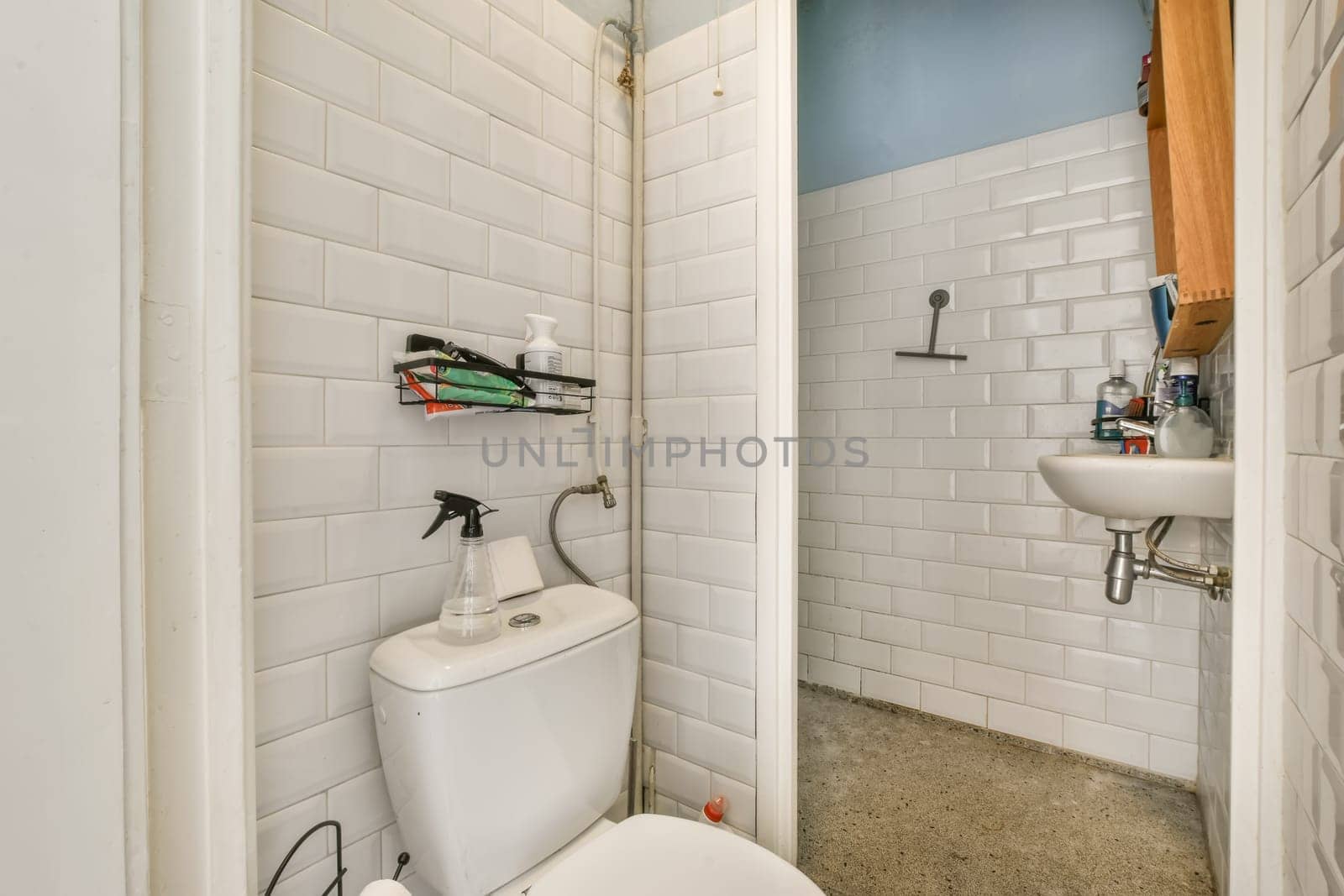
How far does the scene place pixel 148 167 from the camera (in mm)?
624

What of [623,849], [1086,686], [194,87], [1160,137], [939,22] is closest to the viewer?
[194,87]

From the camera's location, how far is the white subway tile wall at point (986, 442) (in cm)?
169

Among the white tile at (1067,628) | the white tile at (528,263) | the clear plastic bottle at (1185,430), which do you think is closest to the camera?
the white tile at (528,263)

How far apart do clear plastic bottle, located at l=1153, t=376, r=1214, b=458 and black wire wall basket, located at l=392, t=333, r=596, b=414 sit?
134 centimetres

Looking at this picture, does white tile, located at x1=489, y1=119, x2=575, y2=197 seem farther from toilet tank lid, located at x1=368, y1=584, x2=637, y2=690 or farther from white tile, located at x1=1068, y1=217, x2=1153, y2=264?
white tile, located at x1=1068, y1=217, x2=1153, y2=264

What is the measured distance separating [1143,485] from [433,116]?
1.45m

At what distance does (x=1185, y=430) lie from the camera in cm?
135

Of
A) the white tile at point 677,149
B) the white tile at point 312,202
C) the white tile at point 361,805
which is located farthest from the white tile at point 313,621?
the white tile at point 677,149

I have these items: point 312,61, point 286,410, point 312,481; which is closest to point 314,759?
point 312,481

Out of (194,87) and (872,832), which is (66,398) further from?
(872,832)

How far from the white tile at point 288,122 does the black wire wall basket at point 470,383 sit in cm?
29

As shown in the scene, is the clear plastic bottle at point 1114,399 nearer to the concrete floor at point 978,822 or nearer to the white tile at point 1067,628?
the white tile at point 1067,628

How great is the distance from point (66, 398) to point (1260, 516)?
1.32m

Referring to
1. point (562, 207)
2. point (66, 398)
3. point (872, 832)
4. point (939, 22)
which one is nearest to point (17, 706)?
point (66, 398)
